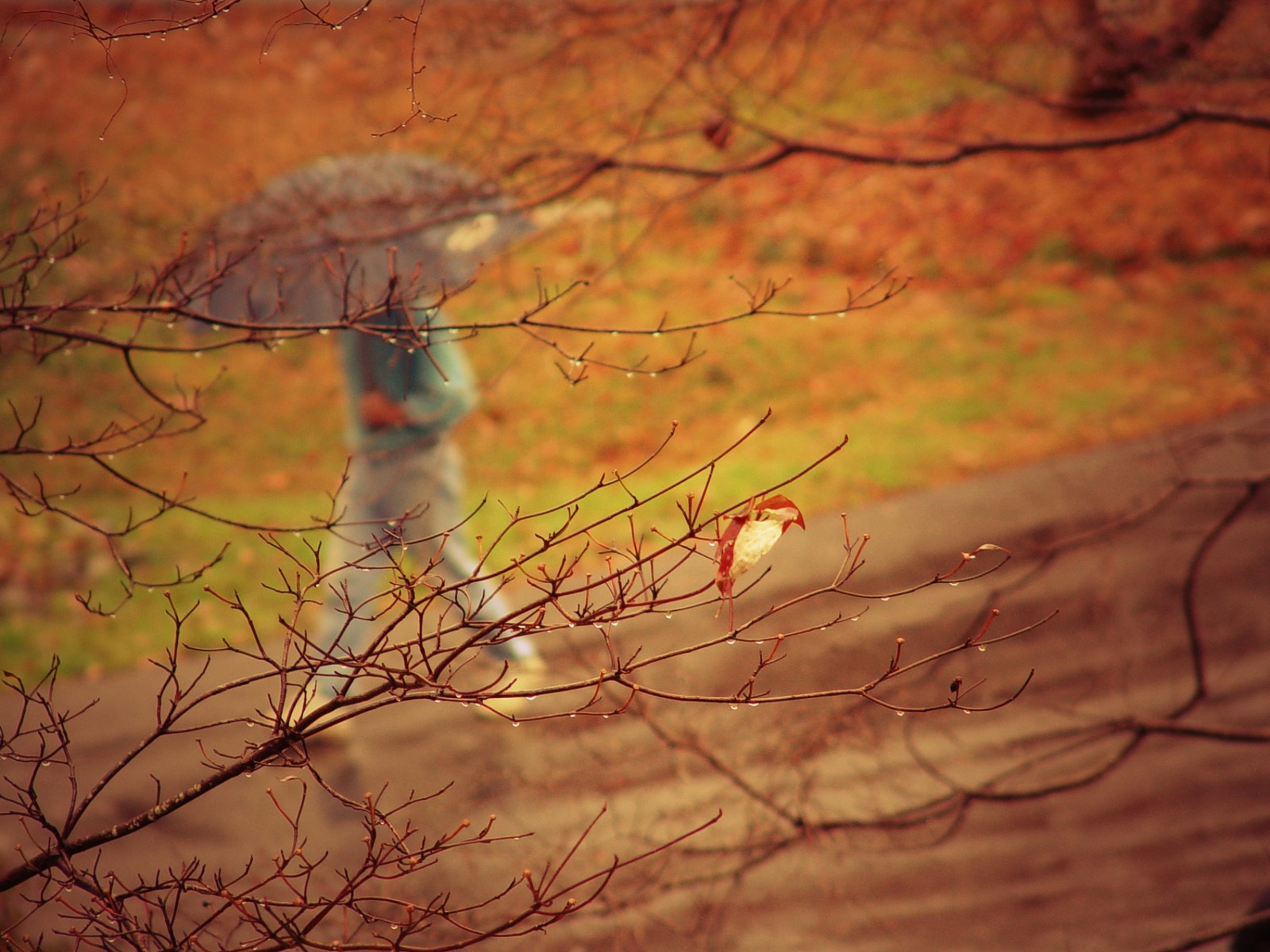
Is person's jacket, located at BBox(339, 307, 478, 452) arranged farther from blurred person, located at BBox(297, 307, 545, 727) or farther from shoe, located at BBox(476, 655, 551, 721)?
shoe, located at BBox(476, 655, 551, 721)

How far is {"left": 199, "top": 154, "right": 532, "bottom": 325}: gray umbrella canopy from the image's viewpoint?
324cm

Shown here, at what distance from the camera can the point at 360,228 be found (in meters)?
3.39

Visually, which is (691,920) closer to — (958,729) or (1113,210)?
(958,729)

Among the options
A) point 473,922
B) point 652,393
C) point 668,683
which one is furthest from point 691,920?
point 652,393

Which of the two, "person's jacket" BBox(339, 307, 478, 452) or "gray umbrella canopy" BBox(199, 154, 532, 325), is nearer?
"gray umbrella canopy" BBox(199, 154, 532, 325)

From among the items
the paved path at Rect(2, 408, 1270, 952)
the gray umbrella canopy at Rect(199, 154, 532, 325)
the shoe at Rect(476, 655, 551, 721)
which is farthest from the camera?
the shoe at Rect(476, 655, 551, 721)

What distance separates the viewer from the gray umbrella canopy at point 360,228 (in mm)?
3244

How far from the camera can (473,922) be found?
2633 mm

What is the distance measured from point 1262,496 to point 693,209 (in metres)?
4.27

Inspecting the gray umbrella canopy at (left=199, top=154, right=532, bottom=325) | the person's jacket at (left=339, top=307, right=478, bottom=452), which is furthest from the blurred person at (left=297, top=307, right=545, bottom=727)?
the gray umbrella canopy at (left=199, top=154, right=532, bottom=325)

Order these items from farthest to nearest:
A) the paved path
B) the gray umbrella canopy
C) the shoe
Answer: the shoe, the gray umbrella canopy, the paved path

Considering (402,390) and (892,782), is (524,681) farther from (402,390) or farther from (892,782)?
(892,782)

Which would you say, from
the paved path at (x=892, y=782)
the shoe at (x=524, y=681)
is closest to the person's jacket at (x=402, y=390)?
the shoe at (x=524, y=681)

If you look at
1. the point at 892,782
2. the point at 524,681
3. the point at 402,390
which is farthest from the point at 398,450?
the point at 892,782
